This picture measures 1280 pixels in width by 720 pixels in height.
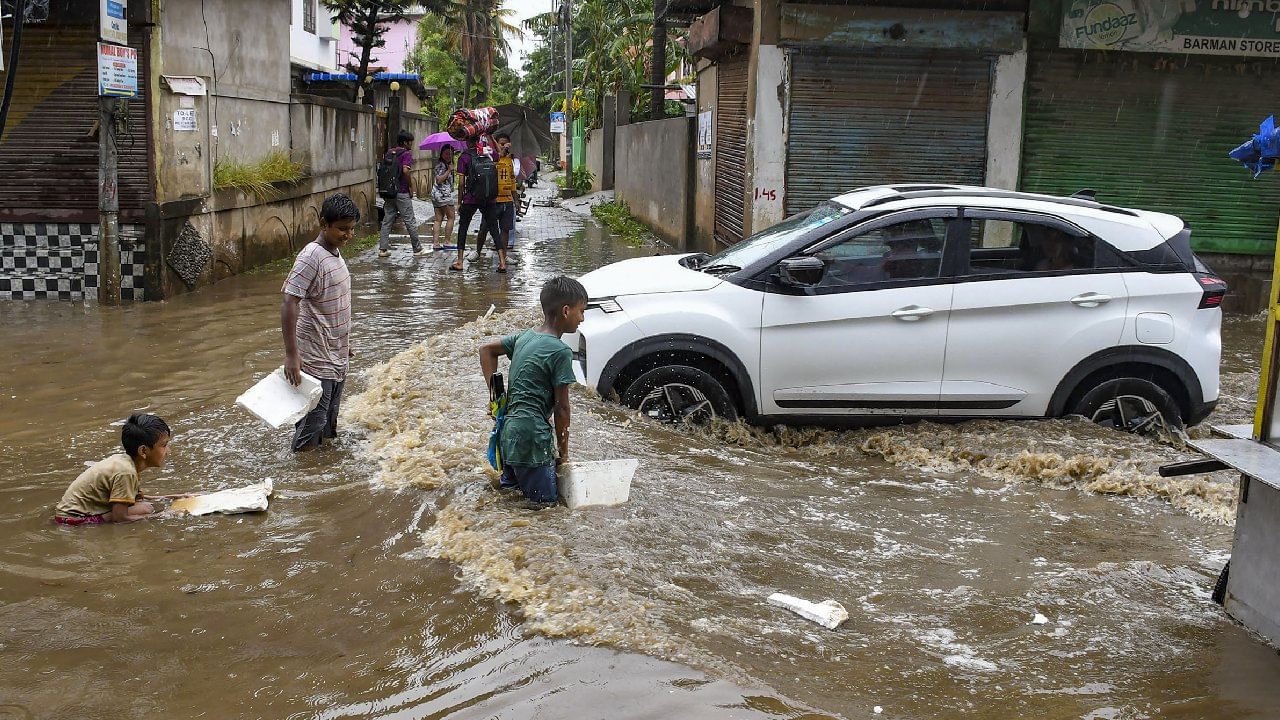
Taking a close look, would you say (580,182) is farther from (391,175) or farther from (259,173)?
Answer: (259,173)

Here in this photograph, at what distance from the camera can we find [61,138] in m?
12.1

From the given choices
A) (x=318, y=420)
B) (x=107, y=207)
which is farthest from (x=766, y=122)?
(x=318, y=420)

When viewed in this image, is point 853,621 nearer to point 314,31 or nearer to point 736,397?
point 736,397

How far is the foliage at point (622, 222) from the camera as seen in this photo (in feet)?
69.6

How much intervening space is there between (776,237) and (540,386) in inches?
116

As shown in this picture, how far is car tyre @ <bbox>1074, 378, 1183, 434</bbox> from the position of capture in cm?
727

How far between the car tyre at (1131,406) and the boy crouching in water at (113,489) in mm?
5581

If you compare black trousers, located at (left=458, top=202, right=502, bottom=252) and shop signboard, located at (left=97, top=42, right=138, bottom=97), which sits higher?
shop signboard, located at (left=97, top=42, right=138, bottom=97)

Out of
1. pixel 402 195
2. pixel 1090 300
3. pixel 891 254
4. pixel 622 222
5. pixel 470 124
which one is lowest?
pixel 1090 300

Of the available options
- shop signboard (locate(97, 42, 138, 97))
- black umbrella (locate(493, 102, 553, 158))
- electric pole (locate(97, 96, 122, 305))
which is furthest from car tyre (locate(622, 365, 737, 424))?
black umbrella (locate(493, 102, 553, 158))

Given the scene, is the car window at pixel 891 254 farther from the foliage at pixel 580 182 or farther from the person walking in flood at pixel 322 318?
the foliage at pixel 580 182

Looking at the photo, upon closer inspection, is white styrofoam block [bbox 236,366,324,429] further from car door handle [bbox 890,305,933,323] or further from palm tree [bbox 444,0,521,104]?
palm tree [bbox 444,0,521,104]

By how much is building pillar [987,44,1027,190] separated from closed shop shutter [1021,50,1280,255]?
19 centimetres

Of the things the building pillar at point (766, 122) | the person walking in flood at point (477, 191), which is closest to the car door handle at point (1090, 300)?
the building pillar at point (766, 122)
